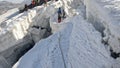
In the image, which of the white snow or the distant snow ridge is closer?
the white snow

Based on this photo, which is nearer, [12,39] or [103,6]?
[103,6]

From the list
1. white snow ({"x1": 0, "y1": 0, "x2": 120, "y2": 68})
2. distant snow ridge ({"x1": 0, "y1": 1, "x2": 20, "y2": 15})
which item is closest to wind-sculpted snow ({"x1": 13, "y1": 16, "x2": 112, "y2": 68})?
white snow ({"x1": 0, "y1": 0, "x2": 120, "y2": 68})

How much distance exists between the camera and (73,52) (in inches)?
206

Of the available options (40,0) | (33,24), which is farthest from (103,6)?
(40,0)

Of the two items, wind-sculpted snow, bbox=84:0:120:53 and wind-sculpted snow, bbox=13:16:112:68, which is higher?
wind-sculpted snow, bbox=84:0:120:53

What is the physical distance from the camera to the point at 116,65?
14.6ft

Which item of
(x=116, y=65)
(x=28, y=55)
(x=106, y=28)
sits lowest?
(x=28, y=55)

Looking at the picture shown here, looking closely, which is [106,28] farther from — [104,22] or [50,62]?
[50,62]

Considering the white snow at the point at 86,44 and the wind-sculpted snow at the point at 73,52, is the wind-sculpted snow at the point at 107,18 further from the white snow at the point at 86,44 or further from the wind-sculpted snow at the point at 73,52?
the wind-sculpted snow at the point at 73,52

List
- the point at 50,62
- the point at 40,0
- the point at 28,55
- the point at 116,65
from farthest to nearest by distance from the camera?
1. the point at 40,0
2. the point at 28,55
3. the point at 50,62
4. the point at 116,65

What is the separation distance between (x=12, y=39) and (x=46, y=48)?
3.66 metres

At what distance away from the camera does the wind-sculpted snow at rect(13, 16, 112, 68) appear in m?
4.83

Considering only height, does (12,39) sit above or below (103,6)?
below

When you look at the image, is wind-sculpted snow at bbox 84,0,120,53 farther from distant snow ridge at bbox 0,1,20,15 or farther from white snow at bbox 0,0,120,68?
distant snow ridge at bbox 0,1,20,15
